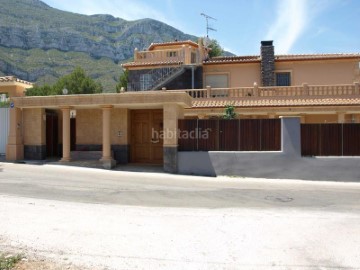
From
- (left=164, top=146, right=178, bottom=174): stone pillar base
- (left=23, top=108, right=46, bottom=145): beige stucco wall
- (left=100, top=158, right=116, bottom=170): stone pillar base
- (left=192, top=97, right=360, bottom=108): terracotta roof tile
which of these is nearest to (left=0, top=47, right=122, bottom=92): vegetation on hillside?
(left=192, top=97, right=360, bottom=108): terracotta roof tile

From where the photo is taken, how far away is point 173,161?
15.6 meters

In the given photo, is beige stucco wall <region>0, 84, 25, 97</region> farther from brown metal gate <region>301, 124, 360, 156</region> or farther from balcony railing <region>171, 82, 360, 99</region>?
brown metal gate <region>301, 124, 360, 156</region>

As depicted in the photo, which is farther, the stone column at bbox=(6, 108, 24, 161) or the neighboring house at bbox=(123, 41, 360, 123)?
the neighboring house at bbox=(123, 41, 360, 123)

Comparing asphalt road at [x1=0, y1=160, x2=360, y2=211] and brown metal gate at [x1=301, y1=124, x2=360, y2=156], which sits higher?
brown metal gate at [x1=301, y1=124, x2=360, y2=156]

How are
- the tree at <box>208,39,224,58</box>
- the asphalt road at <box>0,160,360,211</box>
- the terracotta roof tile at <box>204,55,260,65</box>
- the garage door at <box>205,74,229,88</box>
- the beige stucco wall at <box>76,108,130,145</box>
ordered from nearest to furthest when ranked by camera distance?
1. the asphalt road at <box>0,160,360,211</box>
2. the beige stucco wall at <box>76,108,130,145</box>
3. the terracotta roof tile at <box>204,55,260,65</box>
4. the garage door at <box>205,74,229,88</box>
5. the tree at <box>208,39,224,58</box>

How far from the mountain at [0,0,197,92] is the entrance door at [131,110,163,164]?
194 ft

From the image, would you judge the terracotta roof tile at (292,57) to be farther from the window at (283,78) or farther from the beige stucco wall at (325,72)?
the window at (283,78)

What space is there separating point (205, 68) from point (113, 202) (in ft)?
64.3

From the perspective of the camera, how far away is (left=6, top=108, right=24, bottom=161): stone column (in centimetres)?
1814

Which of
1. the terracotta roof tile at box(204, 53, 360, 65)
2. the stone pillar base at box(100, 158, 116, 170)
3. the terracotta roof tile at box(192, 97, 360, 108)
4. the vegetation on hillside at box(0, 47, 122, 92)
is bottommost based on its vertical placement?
the stone pillar base at box(100, 158, 116, 170)

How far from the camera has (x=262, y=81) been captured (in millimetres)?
26078

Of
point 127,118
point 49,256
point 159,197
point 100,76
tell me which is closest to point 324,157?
point 159,197

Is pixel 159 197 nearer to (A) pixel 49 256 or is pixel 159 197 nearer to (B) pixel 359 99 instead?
(A) pixel 49 256

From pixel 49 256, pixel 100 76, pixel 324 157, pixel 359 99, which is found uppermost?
pixel 100 76
